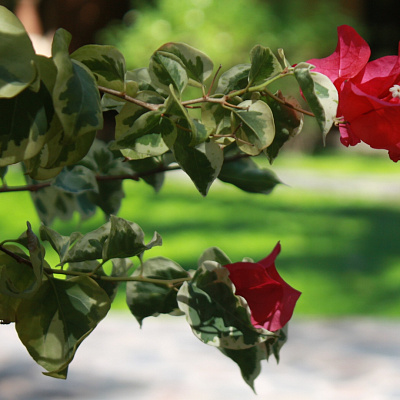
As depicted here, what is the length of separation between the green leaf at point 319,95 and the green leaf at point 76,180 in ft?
0.97

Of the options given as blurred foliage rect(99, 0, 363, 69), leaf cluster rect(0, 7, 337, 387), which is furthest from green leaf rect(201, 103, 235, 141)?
blurred foliage rect(99, 0, 363, 69)

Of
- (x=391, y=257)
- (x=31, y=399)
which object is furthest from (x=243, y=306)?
(x=391, y=257)

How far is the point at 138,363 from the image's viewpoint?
2746 millimetres

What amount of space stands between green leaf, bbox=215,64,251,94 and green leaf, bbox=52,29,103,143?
163 mm

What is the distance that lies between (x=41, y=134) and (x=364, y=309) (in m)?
3.28

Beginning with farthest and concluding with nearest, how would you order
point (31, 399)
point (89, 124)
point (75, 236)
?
point (31, 399) < point (75, 236) < point (89, 124)

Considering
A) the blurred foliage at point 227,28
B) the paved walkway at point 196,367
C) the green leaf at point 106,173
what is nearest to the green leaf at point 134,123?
the green leaf at point 106,173

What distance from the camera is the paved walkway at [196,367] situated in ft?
8.11

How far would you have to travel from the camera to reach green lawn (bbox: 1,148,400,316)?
388cm

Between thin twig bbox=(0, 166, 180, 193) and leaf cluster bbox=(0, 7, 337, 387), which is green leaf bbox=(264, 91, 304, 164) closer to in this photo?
leaf cluster bbox=(0, 7, 337, 387)

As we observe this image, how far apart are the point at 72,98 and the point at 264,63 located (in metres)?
0.16

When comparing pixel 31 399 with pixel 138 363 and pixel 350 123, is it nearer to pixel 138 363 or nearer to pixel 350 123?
pixel 138 363

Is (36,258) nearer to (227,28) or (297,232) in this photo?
(297,232)

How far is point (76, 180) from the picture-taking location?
28.4 inches
